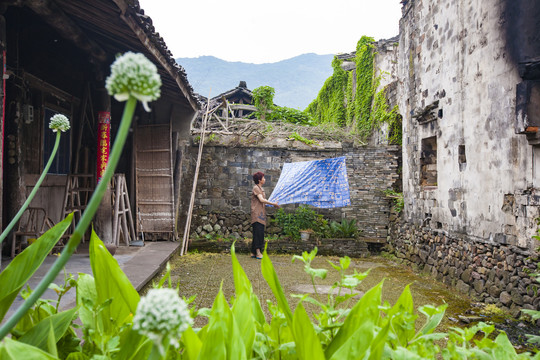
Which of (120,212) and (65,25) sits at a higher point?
(65,25)

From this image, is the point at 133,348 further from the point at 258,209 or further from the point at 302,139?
the point at 302,139

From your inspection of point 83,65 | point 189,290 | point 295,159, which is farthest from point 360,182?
point 83,65

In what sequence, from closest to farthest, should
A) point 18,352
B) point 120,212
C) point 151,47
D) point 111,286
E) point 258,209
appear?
point 18,352
point 111,286
point 151,47
point 120,212
point 258,209

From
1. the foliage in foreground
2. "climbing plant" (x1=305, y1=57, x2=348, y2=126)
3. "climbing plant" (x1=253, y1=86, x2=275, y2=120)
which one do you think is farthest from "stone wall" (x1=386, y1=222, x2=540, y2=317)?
"climbing plant" (x1=305, y1=57, x2=348, y2=126)

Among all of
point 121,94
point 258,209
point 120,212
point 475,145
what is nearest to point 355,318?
point 121,94

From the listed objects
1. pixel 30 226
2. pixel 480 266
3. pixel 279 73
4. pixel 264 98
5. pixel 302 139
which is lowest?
pixel 480 266

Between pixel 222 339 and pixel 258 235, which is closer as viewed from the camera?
pixel 222 339

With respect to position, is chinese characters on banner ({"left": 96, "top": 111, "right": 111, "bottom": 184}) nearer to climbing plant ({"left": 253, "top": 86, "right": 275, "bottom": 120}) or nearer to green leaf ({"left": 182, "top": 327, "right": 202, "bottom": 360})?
green leaf ({"left": 182, "top": 327, "right": 202, "bottom": 360})

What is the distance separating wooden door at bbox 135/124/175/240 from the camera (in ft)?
24.0

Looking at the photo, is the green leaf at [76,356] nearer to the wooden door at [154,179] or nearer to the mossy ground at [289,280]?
the mossy ground at [289,280]

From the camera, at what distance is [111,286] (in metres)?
1.01

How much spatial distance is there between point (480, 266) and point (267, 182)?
460cm

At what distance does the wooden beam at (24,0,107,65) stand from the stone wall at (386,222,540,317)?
4873 mm

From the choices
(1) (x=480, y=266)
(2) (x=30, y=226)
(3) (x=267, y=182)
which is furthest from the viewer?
(3) (x=267, y=182)
